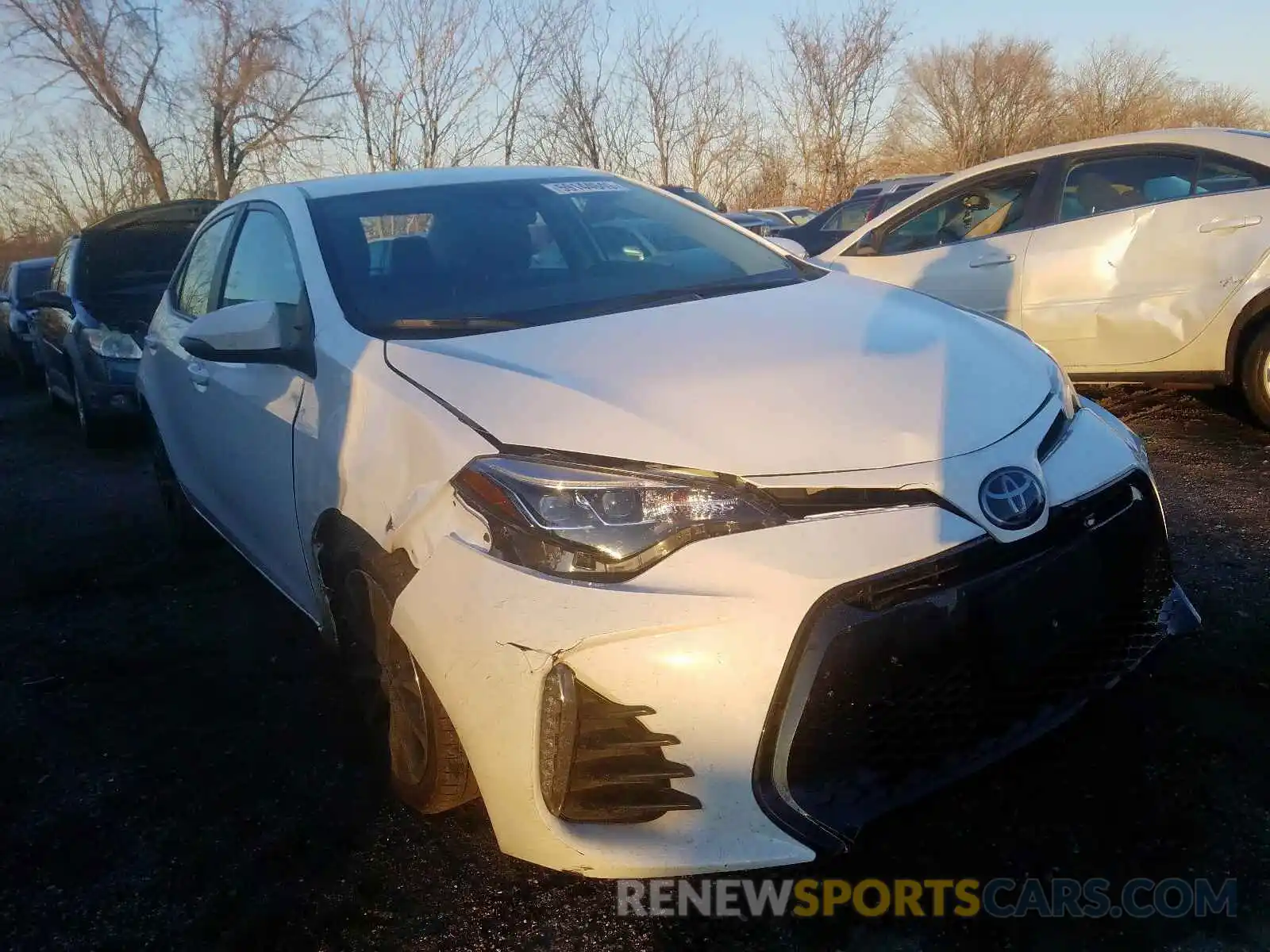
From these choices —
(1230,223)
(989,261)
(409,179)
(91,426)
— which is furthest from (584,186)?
(91,426)

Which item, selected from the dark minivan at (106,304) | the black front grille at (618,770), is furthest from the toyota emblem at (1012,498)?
the dark minivan at (106,304)

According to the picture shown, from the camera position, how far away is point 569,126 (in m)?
19.7

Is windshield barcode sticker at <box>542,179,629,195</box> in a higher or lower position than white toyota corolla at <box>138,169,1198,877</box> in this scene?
higher

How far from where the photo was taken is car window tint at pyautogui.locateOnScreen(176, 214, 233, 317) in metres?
3.89

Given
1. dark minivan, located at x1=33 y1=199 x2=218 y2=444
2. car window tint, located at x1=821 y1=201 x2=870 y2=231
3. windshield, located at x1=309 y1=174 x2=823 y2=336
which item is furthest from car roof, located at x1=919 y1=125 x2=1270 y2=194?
car window tint, located at x1=821 y1=201 x2=870 y2=231

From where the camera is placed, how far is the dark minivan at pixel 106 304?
22.5ft

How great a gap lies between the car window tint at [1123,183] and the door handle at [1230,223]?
0.22m

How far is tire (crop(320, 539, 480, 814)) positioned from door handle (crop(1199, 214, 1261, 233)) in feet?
14.1

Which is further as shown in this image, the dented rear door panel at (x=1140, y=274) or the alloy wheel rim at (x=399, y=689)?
the dented rear door panel at (x=1140, y=274)

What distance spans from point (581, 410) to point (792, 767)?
76cm

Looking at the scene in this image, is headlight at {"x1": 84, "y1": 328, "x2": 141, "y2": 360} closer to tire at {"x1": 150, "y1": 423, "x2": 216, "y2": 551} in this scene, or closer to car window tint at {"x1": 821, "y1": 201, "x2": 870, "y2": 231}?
tire at {"x1": 150, "y1": 423, "x2": 216, "y2": 551}

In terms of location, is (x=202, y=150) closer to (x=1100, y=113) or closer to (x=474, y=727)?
(x=474, y=727)

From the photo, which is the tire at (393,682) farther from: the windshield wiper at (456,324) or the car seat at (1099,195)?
the car seat at (1099,195)

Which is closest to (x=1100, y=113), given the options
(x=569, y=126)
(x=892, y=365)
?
(x=569, y=126)
